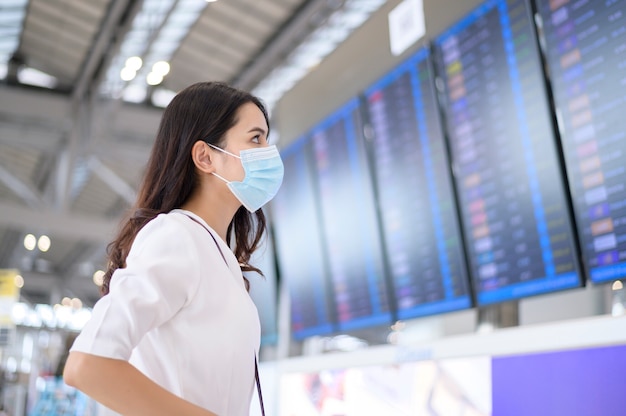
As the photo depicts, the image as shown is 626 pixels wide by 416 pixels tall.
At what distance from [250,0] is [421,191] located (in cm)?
761

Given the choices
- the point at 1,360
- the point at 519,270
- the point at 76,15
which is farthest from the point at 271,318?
the point at 76,15

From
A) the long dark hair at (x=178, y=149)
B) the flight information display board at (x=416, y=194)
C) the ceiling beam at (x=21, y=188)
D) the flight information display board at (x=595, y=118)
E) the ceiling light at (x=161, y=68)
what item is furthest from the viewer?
the ceiling beam at (x=21, y=188)

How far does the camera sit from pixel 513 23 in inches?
113

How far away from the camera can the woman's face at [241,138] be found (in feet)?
5.50

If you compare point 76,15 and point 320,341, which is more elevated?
point 76,15

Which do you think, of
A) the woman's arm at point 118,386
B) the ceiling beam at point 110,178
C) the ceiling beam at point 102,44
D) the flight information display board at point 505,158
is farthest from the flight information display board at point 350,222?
the ceiling beam at point 110,178

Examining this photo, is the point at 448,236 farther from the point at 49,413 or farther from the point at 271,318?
the point at 49,413

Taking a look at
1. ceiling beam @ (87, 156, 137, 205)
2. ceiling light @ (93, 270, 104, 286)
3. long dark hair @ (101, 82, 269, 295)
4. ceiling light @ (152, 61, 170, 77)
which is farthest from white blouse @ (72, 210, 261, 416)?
ceiling beam @ (87, 156, 137, 205)

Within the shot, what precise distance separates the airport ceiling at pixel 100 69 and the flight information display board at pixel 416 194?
6531mm

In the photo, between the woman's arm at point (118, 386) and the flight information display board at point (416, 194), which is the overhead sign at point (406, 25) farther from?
the woman's arm at point (118, 386)

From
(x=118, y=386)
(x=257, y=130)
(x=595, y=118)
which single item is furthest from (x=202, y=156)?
(x=595, y=118)

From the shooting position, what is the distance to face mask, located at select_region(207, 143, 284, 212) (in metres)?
1.70

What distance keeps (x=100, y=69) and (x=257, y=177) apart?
12193 millimetres

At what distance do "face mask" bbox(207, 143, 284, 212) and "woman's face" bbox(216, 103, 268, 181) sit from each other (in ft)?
0.04
